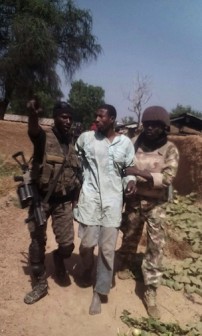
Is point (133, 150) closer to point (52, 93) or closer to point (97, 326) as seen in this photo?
point (97, 326)

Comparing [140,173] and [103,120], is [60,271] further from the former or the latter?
[103,120]

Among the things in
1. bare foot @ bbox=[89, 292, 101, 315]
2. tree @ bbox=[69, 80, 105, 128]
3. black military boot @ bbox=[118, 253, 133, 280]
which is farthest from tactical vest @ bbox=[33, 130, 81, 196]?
tree @ bbox=[69, 80, 105, 128]

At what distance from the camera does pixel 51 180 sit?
3635 mm

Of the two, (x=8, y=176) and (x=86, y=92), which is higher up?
(x=86, y=92)

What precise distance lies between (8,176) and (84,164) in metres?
6.00

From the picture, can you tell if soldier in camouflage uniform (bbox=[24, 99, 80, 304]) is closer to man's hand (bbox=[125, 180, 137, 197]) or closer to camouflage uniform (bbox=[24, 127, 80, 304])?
camouflage uniform (bbox=[24, 127, 80, 304])

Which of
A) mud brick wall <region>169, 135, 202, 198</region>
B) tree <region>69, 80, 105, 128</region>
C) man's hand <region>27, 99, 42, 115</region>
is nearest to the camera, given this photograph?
man's hand <region>27, 99, 42, 115</region>

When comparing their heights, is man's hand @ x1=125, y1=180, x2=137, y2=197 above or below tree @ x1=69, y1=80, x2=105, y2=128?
below

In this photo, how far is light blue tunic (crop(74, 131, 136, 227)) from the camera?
3.65 m

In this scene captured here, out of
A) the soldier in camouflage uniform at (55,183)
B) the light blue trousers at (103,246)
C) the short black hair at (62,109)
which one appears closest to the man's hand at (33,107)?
the soldier in camouflage uniform at (55,183)

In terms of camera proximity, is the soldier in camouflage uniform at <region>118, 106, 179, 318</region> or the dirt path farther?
the soldier in camouflage uniform at <region>118, 106, 179, 318</region>

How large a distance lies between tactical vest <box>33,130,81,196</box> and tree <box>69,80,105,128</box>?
135 feet

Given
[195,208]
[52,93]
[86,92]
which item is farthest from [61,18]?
[86,92]

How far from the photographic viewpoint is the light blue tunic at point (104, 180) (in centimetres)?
365
